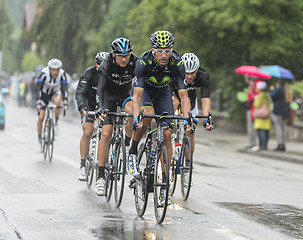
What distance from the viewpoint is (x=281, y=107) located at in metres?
17.9

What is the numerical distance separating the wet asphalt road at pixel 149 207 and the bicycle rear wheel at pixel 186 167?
0.19m

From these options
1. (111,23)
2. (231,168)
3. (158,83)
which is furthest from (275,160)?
(111,23)

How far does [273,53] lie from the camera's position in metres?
19.5

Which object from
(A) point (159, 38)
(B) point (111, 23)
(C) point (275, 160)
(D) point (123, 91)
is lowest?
(C) point (275, 160)

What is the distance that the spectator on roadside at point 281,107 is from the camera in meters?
17.9

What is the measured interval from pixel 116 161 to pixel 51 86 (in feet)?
19.0

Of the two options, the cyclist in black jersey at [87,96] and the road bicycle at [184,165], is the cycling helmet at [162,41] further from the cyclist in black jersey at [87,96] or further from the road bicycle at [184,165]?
the cyclist in black jersey at [87,96]

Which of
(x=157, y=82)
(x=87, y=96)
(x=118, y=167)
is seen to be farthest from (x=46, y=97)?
(x=157, y=82)

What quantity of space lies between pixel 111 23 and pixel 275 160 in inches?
742

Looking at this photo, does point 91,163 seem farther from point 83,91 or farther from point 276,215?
point 276,215

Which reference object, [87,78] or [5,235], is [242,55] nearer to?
[87,78]

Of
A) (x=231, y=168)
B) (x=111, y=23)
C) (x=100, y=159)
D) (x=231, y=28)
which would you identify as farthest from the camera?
(x=111, y=23)

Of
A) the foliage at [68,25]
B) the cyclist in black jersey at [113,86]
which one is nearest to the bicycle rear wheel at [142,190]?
the cyclist in black jersey at [113,86]

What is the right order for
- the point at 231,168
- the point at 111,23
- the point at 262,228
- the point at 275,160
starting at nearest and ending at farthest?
1. the point at 262,228
2. the point at 231,168
3. the point at 275,160
4. the point at 111,23
